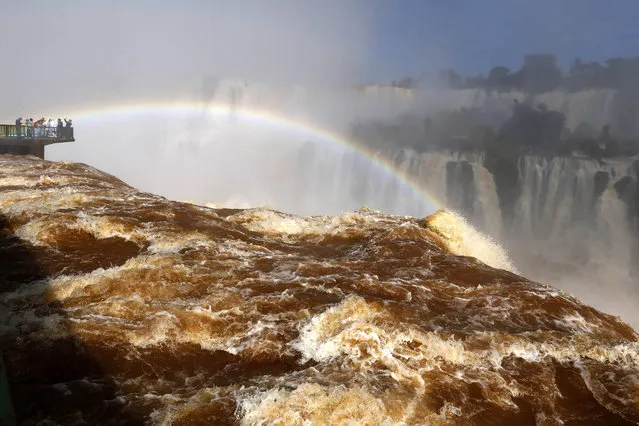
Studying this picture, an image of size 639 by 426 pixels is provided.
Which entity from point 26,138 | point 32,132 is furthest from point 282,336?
point 32,132

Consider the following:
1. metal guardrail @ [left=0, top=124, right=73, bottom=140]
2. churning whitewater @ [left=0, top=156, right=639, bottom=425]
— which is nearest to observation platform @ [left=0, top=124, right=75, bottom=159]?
metal guardrail @ [left=0, top=124, right=73, bottom=140]

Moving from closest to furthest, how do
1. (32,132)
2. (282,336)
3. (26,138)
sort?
(282,336), (26,138), (32,132)

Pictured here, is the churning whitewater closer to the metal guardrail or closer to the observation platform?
the observation platform

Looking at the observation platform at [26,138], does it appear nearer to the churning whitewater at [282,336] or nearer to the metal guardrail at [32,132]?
the metal guardrail at [32,132]

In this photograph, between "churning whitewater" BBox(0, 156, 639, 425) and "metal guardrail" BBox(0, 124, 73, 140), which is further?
"metal guardrail" BBox(0, 124, 73, 140)

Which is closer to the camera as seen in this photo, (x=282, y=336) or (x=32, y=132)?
(x=282, y=336)

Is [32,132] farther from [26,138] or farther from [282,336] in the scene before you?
[282,336]
